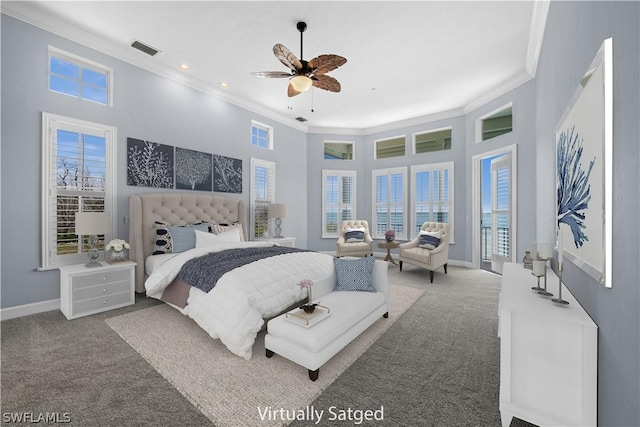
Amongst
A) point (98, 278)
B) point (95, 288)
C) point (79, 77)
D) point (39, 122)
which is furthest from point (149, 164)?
point (95, 288)

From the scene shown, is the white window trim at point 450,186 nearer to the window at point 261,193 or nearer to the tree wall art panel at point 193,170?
the window at point 261,193

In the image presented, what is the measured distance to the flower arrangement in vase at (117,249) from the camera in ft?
11.0

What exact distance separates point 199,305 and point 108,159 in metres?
2.65

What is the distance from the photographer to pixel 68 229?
3258mm

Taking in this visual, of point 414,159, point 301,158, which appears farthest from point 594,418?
point 301,158

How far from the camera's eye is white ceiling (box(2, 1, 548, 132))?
294 centimetres

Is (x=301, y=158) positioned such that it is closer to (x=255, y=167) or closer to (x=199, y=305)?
(x=255, y=167)

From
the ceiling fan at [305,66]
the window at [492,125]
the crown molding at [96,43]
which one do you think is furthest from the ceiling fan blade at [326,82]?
the window at [492,125]

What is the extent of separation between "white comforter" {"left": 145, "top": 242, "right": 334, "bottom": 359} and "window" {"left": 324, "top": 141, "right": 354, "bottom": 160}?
4994 millimetres

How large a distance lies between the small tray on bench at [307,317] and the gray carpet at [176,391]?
0.44 m

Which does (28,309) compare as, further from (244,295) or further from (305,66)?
(305,66)

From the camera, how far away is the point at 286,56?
8.98 feet

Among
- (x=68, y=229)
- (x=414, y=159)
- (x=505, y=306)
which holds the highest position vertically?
(x=414, y=159)

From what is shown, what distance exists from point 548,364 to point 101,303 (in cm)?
423
